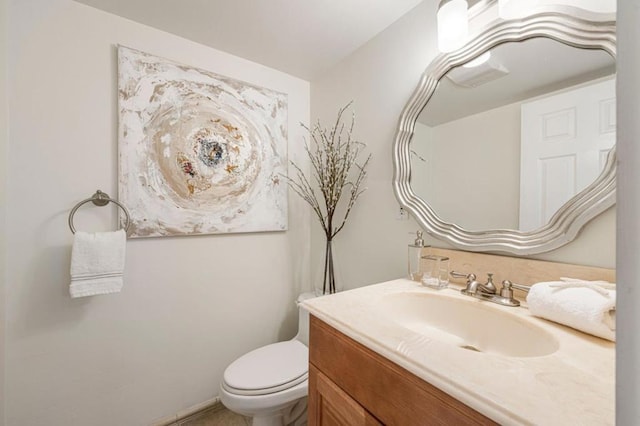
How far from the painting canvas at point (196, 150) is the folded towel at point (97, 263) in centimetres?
13

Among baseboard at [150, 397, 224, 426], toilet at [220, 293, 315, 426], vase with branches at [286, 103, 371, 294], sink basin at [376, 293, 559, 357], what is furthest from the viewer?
vase with branches at [286, 103, 371, 294]

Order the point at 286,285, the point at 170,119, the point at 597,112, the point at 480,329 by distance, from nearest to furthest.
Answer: the point at 597,112
the point at 480,329
the point at 170,119
the point at 286,285

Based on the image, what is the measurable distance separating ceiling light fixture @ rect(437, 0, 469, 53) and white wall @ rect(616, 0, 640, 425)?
0.98m

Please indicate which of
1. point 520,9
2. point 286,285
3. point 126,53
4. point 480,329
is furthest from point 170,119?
point 480,329

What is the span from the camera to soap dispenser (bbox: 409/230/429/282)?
114 centimetres

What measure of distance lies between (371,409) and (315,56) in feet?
5.80

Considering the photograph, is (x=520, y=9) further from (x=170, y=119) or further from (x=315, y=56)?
(x=170, y=119)

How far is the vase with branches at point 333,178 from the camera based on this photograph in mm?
1584

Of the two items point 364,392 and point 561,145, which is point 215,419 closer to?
point 364,392

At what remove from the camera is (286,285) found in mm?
1864

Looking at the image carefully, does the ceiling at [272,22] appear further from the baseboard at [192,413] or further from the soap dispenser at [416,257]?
the baseboard at [192,413]

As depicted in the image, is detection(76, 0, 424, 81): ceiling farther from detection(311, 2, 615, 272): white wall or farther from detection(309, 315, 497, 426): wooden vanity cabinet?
detection(309, 315, 497, 426): wooden vanity cabinet

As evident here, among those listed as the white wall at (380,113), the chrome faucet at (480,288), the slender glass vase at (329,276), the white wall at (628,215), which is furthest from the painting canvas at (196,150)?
the white wall at (628,215)

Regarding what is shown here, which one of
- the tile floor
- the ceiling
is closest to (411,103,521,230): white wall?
the ceiling
